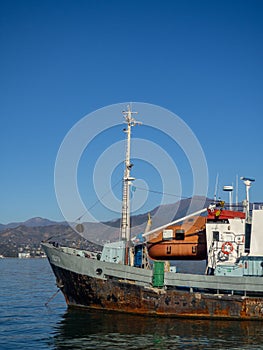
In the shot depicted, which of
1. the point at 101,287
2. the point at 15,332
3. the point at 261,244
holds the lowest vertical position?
the point at 15,332

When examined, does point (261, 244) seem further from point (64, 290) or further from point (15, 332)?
point (15, 332)

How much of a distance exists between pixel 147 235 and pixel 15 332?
34.7 feet

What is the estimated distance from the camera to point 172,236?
102 ft

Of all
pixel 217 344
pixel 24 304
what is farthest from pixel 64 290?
pixel 217 344

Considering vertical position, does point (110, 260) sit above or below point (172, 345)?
above

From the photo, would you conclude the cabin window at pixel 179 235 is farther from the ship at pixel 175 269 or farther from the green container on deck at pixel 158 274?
the green container on deck at pixel 158 274

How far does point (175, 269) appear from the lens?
1146 inches

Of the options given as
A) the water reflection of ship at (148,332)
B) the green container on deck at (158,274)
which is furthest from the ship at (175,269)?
the water reflection of ship at (148,332)

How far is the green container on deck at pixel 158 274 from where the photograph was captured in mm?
27172

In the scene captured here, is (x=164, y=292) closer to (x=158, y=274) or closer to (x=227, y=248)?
(x=158, y=274)

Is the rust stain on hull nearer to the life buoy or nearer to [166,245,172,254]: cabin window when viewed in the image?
the life buoy

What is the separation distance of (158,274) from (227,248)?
5.12 metres

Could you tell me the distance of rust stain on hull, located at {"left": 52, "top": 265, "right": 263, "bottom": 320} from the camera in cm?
2650

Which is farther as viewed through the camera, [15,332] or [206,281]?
[206,281]
